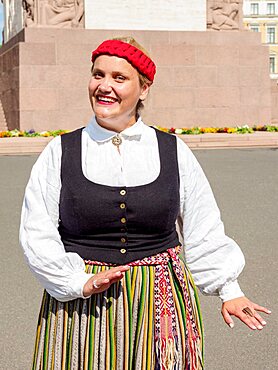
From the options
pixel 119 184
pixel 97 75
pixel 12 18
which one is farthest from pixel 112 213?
pixel 12 18

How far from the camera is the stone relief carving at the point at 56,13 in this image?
17922 millimetres

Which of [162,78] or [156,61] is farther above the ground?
[156,61]

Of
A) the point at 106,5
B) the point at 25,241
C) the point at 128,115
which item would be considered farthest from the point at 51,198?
the point at 106,5

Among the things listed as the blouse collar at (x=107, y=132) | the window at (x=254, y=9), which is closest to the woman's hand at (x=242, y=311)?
the blouse collar at (x=107, y=132)

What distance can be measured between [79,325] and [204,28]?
17.6 meters

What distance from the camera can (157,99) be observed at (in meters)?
17.9

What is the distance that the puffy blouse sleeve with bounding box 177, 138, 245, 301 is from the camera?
7.00 feet

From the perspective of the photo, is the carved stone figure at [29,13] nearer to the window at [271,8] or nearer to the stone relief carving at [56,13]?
the stone relief carving at [56,13]

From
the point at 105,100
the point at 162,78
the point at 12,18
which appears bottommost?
the point at 105,100

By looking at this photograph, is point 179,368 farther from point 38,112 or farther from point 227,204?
point 38,112

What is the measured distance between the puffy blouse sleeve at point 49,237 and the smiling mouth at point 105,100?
6.6 inches

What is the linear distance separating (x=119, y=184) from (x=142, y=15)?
16882mm

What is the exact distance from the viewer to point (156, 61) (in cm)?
1789

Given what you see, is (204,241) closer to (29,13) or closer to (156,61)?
(156,61)
